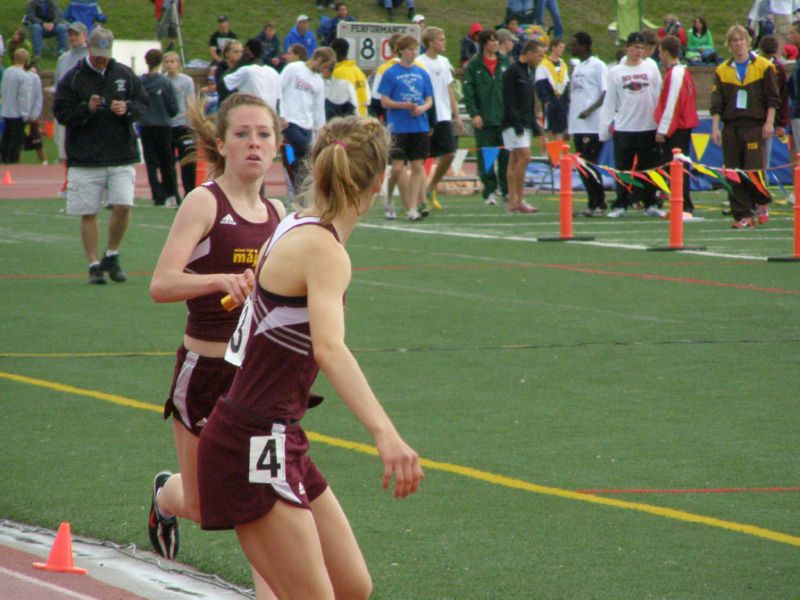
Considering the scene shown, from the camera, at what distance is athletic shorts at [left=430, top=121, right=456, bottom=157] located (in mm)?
20703

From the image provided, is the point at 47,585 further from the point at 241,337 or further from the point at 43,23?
the point at 43,23

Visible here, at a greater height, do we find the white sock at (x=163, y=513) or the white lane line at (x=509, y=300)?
the white sock at (x=163, y=513)

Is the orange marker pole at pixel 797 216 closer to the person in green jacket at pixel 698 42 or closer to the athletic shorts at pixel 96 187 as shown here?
the athletic shorts at pixel 96 187

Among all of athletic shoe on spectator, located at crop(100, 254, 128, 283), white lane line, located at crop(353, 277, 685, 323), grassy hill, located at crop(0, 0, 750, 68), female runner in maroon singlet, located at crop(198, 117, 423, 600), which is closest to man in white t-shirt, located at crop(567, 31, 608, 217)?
white lane line, located at crop(353, 277, 685, 323)

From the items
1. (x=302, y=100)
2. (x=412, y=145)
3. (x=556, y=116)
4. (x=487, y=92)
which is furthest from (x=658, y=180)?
(x=556, y=116)

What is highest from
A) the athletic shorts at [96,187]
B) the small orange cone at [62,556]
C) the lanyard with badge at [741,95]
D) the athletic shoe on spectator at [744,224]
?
the lanyard with badge at [741,95]

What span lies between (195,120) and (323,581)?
2347 millimetres

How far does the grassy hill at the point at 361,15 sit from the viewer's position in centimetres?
4653

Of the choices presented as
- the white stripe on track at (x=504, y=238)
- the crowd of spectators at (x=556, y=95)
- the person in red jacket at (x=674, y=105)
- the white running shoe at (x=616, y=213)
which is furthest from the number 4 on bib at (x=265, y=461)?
the white running shoe at (x=616, y=213)

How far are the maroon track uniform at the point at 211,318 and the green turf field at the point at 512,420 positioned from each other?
630 millimetres

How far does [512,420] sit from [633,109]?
12.4 meters

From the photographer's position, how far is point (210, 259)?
5.53m

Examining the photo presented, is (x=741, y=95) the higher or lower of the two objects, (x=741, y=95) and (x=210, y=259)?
the lower

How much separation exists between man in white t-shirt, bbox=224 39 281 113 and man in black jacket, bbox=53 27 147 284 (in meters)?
7.30
